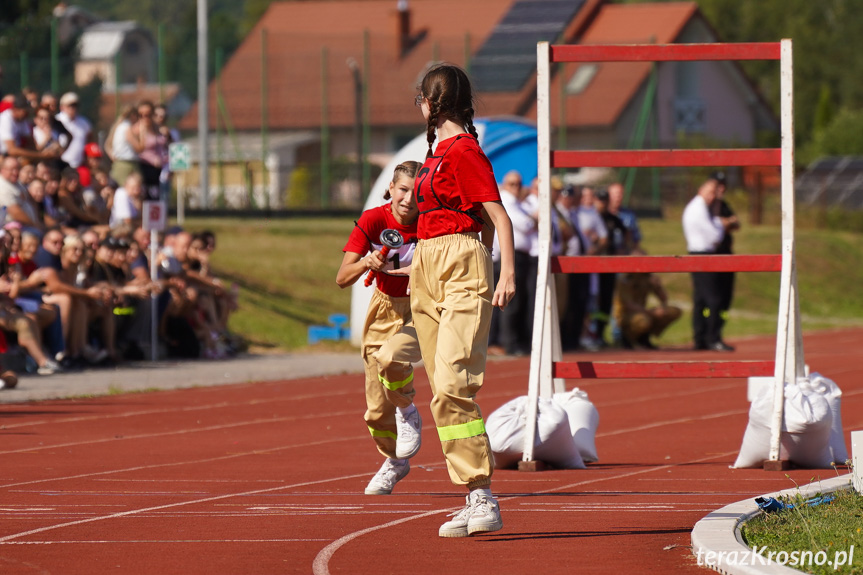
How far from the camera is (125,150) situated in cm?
2072

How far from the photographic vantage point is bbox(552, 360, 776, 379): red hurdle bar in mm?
9133

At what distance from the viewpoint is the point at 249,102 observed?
38.9 m

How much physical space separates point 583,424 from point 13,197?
28.5ft

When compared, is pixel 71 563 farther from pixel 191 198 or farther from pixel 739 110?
pixel 739 110

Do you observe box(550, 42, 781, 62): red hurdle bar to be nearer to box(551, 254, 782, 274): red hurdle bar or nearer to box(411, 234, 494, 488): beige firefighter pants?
box(551, 254, 782, 274): red hurdle bar

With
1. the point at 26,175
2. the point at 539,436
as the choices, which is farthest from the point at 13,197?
the point at 539,436

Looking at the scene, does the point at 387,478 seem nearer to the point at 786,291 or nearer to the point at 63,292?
the point at 786,291

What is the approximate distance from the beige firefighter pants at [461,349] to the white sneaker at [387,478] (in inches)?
55.6

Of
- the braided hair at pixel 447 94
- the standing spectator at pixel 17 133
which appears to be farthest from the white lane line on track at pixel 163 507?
the standing spectator at pixel 17 133

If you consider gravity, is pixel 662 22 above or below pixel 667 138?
above

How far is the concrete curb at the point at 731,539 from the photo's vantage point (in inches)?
226

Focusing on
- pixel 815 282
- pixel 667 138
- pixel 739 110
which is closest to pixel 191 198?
pixel 815 282

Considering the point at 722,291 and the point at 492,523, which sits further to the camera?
the point at 722,291

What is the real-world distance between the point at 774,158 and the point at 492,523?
11.7 ft
